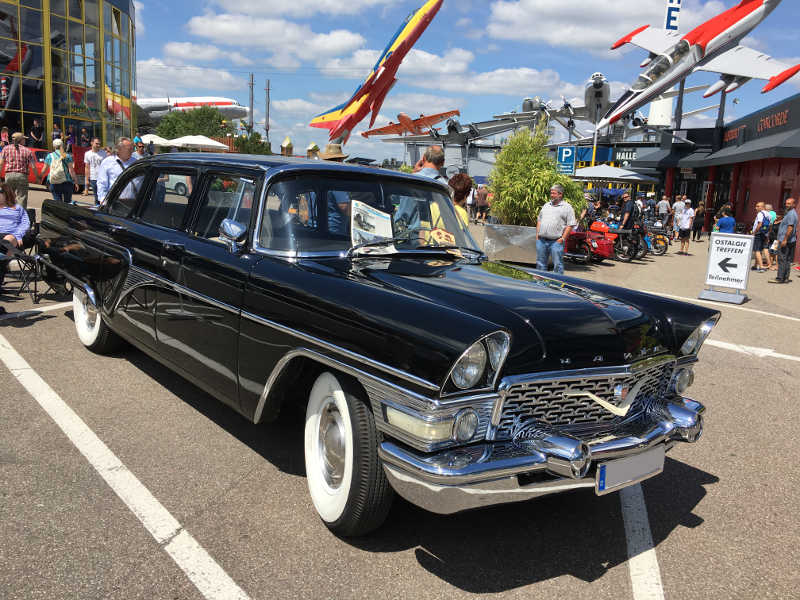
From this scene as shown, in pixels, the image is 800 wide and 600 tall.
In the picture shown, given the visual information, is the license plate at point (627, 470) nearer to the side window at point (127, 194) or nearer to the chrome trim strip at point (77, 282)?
the side window at point (127, 194)

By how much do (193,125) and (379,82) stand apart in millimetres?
36062

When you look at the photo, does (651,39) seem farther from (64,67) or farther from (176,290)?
(176,290)

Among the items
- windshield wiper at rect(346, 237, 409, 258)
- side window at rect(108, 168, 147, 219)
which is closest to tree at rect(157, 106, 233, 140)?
side window at rect(108, 168, 147, 219)

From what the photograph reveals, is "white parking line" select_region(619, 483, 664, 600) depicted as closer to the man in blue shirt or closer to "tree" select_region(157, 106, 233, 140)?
the man in blue shirt

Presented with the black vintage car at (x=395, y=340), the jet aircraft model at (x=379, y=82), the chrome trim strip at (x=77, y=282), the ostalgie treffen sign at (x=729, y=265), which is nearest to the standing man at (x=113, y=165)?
the chrome trim strip at (x=77, y=282)

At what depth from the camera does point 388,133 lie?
2724 inches

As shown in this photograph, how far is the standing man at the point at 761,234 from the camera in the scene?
16.7 metres

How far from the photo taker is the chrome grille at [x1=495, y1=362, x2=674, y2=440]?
2672 mm

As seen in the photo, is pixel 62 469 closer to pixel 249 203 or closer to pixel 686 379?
pixel 249 203

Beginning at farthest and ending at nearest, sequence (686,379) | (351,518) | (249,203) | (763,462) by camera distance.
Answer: (763,462), (249,203), (686,379), (351,518)

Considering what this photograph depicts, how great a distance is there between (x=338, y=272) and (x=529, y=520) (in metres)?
1.58

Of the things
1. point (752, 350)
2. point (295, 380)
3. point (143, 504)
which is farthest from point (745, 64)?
point (143, 504)

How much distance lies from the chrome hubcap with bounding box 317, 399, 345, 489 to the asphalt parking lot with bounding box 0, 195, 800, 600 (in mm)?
252

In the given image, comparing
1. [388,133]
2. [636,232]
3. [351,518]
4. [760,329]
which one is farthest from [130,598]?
[388,133]
